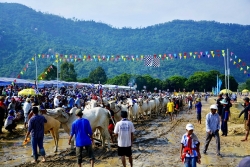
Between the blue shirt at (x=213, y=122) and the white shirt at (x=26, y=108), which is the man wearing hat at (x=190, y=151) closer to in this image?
the blue shirt at (x=213, y=122)

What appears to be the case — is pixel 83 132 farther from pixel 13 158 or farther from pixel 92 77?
pixel 92 77

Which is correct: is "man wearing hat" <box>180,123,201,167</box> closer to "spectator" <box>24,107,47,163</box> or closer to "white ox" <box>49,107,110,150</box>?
"spectator" <box>24,107,47,163</box>

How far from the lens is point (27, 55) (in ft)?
510

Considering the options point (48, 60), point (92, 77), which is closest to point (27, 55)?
point (48, 60)

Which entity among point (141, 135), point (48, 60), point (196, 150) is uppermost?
point (48, 60)

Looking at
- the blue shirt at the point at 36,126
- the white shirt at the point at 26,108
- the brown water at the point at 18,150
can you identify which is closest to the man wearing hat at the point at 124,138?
the blue shirt at the point at 36,126

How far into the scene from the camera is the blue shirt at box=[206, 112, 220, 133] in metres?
11.3

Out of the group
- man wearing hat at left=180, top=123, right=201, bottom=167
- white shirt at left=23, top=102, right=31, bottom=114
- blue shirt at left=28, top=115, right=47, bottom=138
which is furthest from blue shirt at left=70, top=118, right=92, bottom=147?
white shirt at left=23, top=102, right=31, bottom=114

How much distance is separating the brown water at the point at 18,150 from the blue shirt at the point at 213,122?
598 cm

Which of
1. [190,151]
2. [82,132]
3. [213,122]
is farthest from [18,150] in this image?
[190,151]

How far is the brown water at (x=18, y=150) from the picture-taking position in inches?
436

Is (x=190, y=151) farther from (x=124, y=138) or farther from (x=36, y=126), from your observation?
(x=36, y=126)

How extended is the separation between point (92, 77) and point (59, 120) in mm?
105151

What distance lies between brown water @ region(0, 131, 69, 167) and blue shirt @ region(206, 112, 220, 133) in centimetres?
598
